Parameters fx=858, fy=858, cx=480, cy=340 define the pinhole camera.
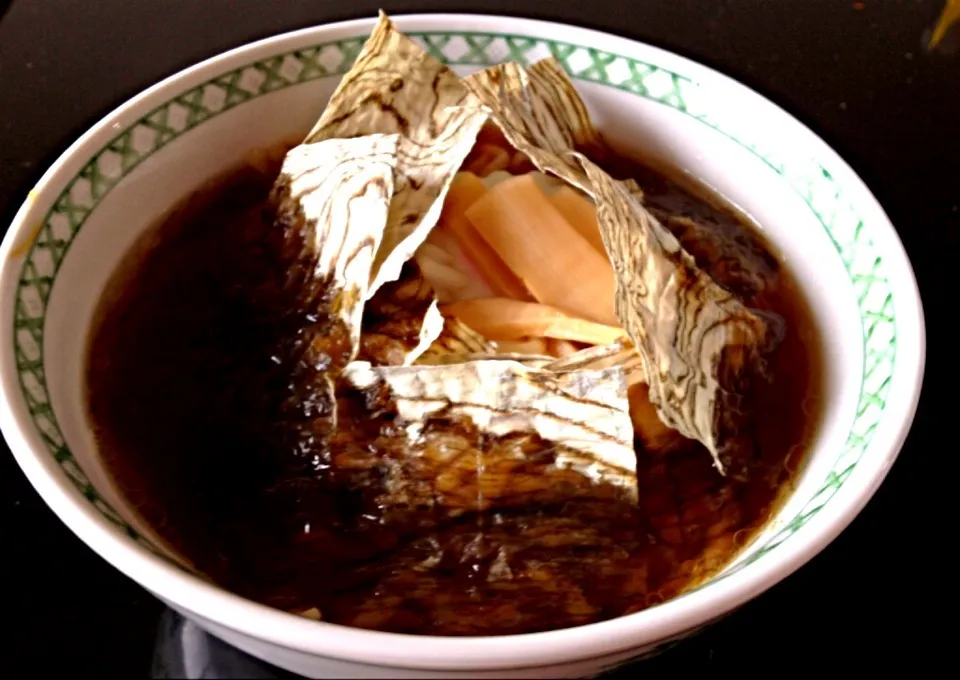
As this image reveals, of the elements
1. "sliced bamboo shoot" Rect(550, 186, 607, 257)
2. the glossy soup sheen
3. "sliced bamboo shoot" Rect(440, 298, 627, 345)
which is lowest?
the glossy soup sheen

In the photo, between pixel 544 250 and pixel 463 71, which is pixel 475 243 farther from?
pixel 463 71

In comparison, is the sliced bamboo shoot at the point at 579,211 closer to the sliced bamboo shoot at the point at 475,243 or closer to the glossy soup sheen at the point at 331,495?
the sliced bamboo shoot at the point at 475,243

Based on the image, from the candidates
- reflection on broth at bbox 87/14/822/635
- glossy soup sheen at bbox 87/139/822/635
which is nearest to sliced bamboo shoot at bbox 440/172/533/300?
reflection on broth at bbox 87/14/822/635

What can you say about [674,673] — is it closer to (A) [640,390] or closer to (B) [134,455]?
(A) [640,390]

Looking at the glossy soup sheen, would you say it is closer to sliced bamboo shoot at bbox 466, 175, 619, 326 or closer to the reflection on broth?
the reflection on broth

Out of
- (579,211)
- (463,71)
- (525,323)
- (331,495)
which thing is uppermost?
(463,71)

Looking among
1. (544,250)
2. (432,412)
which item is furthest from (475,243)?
(432,412)

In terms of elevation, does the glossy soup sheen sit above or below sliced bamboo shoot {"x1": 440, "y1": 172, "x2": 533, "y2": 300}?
below
